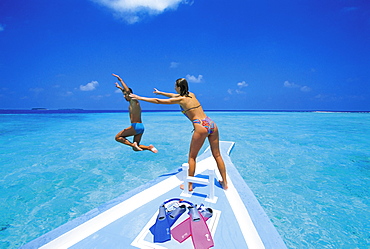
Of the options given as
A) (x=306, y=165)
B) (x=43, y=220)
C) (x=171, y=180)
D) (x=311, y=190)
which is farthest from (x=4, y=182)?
(x=306, y=165)

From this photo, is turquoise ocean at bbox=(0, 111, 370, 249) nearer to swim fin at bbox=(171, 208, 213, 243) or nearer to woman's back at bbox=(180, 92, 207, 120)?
swim fin at bbox=(171, 208, 213, 243)

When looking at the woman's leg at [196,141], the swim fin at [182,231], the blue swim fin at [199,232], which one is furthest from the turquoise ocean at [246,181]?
the woman's leg at [196,141]

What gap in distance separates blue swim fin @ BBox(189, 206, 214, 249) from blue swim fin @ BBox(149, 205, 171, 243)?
31cm

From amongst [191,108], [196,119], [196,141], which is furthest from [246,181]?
[191,108]

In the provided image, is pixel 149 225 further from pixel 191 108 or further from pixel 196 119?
pixel 191 108

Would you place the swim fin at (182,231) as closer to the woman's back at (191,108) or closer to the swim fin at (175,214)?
the swim fin at (175,214)

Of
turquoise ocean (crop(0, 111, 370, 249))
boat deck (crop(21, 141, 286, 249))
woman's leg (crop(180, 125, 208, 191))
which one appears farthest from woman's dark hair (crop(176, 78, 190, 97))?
turquoise ocean (crop(0, 111, 370, 249))

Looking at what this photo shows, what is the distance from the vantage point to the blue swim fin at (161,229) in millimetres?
2122

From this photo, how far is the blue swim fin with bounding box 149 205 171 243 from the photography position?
2.12 m

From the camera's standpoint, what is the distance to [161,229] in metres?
2.24

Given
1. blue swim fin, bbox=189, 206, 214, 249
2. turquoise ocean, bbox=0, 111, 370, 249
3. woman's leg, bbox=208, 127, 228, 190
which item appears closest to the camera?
blue swim fin, bbox=189, 206, 214, 249

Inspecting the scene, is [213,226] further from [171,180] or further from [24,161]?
[24,161]

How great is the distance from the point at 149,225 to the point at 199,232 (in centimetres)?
68

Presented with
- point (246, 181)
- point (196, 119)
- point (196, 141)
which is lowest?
point (246, 181)
